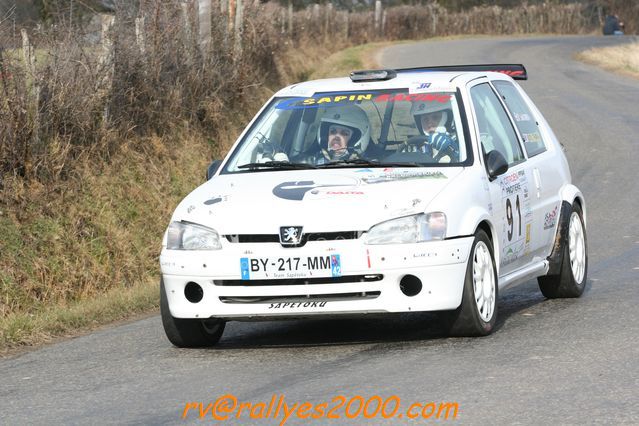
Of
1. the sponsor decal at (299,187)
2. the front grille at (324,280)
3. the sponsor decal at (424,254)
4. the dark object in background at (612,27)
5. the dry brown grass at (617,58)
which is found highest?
the sponsor decal at (299,187)

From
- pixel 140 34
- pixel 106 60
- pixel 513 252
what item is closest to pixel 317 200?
pixel 513 252

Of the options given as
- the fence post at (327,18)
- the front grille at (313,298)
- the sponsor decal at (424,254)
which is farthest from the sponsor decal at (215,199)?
the fence post at (327,18)

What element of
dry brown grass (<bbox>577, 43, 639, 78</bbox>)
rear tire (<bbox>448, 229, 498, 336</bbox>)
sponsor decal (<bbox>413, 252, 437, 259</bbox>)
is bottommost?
dry brown grass (<bbox>577, 43, 639, 78</bbox>)

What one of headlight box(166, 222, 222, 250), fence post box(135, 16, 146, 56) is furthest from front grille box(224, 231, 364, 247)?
fence post box(135, 16, 146, 56)

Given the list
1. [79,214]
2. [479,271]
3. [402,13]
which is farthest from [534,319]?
[402,13]

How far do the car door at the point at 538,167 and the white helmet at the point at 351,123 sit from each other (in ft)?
4.22

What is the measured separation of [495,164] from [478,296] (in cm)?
92

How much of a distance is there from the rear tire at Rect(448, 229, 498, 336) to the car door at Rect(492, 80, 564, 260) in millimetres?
1035

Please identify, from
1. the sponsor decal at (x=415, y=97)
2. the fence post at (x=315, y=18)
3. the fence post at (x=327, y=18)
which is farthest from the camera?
the fence post at (x=327, y=18)

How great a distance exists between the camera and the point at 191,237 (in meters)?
7.76

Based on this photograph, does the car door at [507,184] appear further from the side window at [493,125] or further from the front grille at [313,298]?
the front grille at [313,298]

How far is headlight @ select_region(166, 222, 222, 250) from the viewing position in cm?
766

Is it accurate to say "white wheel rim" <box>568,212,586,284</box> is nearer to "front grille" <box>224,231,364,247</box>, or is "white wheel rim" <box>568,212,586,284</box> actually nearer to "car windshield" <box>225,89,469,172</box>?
"car windshield" <box>225,89,469,172</box>

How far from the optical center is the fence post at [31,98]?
13.3m
